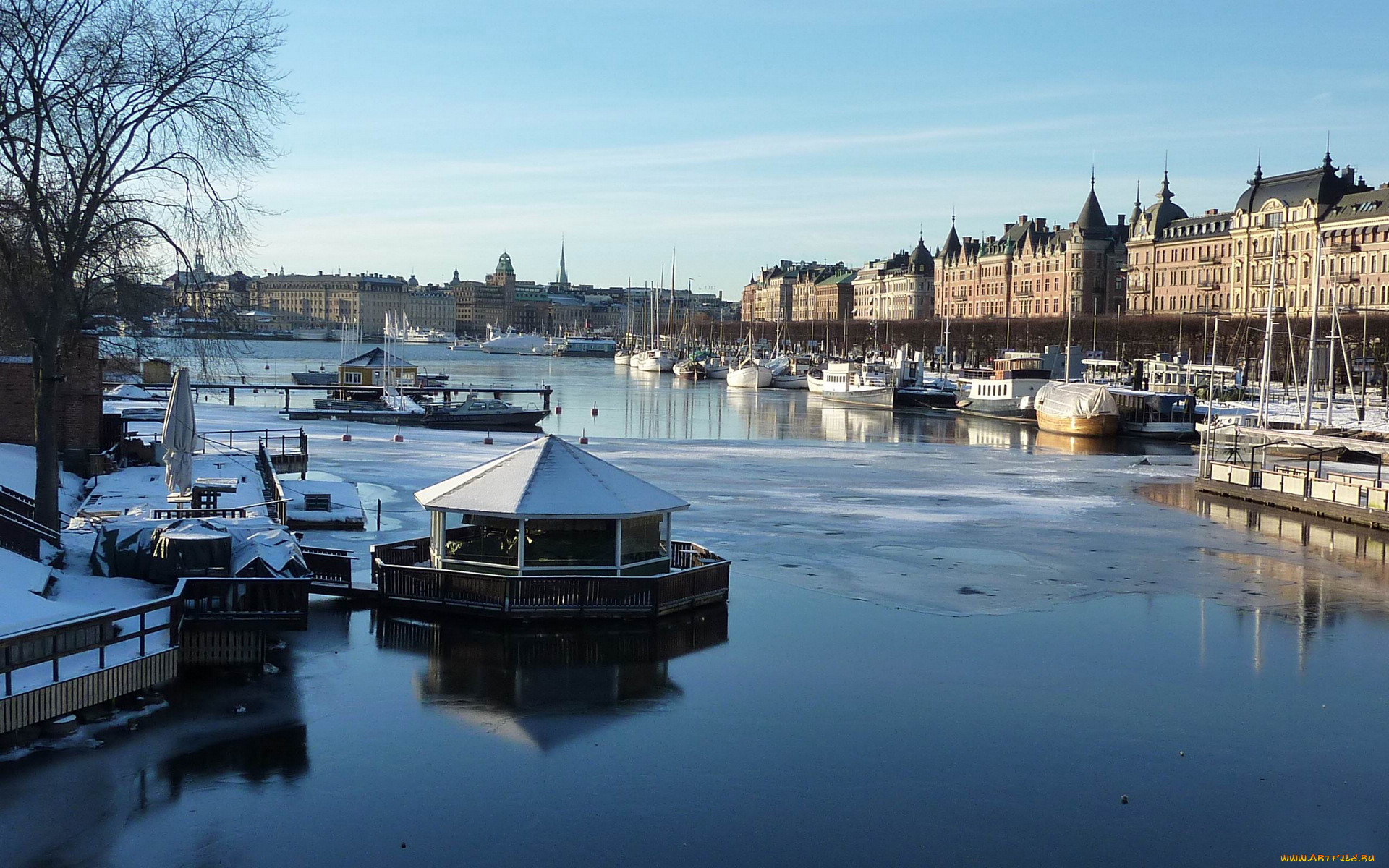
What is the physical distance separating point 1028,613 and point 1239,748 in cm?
662

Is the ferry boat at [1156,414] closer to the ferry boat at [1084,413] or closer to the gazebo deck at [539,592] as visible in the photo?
the ferry boat at [1084,413]

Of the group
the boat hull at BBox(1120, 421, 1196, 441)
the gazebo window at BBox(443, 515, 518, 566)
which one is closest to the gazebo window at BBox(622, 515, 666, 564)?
the gazebo window at BBox(443, 515, 518, 566)

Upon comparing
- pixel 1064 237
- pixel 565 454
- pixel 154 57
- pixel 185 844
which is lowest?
pixel 185 844

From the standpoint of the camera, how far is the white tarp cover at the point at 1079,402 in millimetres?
65562

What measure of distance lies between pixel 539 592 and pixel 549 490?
159 cm

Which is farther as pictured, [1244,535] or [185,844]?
[1244,535]

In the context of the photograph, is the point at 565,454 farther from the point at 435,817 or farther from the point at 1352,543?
the point at 1352,543

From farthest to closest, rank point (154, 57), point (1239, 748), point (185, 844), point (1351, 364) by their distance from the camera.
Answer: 1. point (1351, 364)
2. point (154, 57)
3. point (1239, 748)
4. point (185, 844)

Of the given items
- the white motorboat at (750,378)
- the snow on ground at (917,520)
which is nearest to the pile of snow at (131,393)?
the snow on ground at (917,520)

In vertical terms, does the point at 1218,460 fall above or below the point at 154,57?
below

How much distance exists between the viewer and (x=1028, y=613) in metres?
21.7

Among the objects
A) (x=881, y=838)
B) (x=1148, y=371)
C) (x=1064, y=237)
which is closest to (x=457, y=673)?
(x=881, y=838)

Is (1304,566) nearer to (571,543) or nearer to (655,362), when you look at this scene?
(571,543)

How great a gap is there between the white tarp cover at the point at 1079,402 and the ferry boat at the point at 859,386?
768 inches
